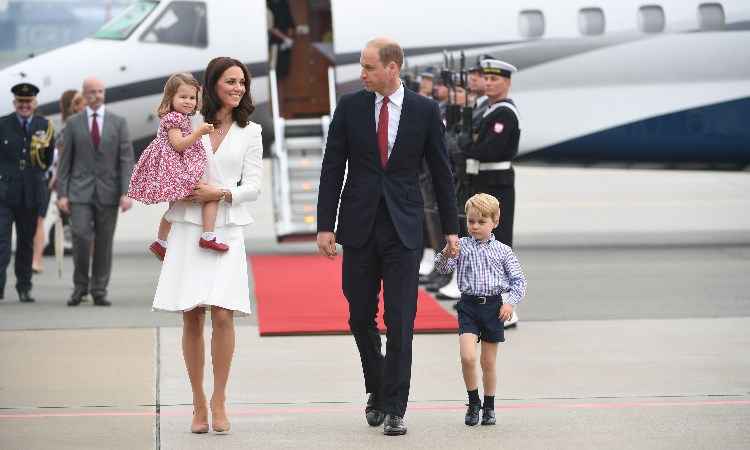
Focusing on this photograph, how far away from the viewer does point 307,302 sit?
39.3 feet

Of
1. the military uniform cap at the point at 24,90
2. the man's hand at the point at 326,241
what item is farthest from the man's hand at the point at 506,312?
the military uniform cap at the point at 24,90

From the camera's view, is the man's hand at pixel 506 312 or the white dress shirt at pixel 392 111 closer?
the man's hand at pixel 506 312

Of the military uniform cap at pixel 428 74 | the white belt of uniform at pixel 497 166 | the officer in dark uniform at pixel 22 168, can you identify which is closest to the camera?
the white belt of uniform at pixel 497 166

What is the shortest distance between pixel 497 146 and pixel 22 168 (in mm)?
4036

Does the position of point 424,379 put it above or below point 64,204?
below

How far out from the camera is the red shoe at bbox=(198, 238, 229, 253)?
273 inches

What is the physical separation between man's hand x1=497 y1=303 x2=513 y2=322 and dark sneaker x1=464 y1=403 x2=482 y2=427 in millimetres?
449

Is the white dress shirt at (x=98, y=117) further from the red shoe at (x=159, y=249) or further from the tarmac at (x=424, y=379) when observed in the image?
the red shoe at (x=159, y=249)

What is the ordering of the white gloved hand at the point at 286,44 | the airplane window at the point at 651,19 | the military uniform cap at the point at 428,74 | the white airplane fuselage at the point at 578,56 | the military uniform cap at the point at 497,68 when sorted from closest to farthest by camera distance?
the military uniform cap at the point at 497,68, the military uniform cap at the point at 428,74, the white airplane fuselage at the point at 578,56, the airplane window at the point at 651,19, the white gloved hand at the point at 286,44

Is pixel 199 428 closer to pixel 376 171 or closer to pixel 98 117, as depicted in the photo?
pixel 376 171

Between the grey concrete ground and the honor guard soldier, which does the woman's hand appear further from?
the honor guard soldier

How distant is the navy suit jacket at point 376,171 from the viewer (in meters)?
7.14

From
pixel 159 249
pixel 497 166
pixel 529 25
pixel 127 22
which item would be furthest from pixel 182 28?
pixel 159 249

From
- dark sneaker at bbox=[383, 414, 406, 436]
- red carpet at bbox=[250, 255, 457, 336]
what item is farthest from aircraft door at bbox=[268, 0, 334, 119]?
dark sneaker at bbox=[383, 414, 406, 436]
